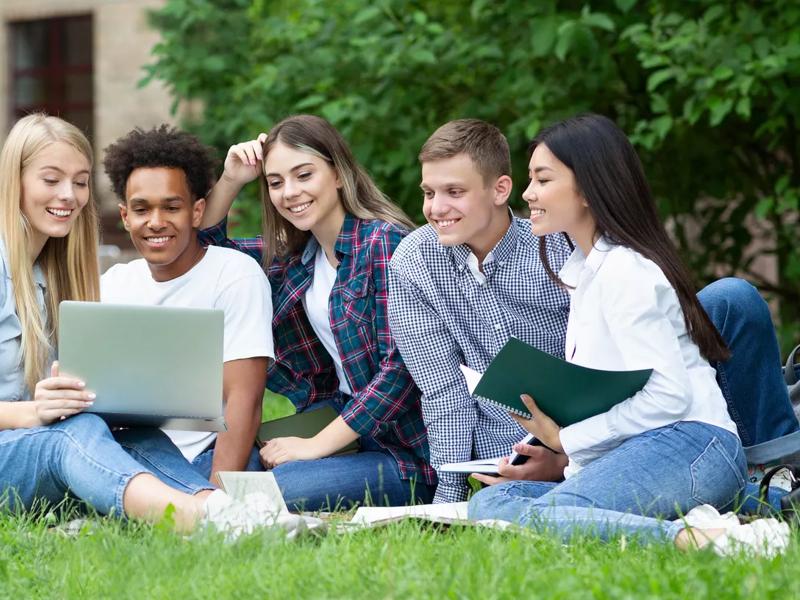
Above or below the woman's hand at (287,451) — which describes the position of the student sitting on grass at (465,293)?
above

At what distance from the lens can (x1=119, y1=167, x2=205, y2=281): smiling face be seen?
13.2 ft

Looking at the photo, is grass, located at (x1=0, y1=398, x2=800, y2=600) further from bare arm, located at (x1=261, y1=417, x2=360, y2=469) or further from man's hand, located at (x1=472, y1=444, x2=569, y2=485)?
bare arm, located at (x1=261, y1=417, x2=360, y2=469)

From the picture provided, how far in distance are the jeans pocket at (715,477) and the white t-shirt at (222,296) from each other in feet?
4.78

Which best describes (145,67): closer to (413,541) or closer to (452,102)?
(452,102)

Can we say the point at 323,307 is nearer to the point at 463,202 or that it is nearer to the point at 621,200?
the point at 463,202

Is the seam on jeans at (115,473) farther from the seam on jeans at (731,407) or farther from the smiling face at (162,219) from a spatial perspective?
the seam on jeans at (731,407)

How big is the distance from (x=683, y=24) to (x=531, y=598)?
3.82 metres

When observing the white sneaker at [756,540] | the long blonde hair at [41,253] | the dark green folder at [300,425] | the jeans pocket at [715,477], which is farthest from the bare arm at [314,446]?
the white sneaker at [756,540]

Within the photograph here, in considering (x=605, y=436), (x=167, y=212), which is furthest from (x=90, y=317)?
(x=605, y=436)

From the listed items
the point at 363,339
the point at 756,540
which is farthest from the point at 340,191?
the point at 756,540

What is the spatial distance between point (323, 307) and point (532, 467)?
3.23 ft

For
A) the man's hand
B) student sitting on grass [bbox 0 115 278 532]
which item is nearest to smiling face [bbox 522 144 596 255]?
the man's hand

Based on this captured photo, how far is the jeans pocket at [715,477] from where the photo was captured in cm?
313

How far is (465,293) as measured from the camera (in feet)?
12.8
